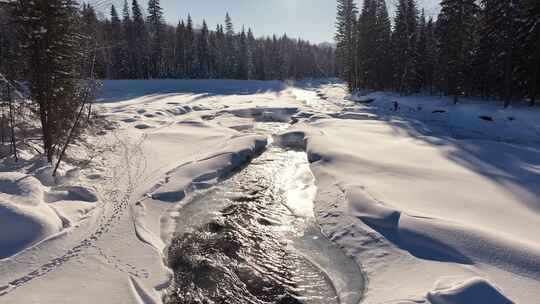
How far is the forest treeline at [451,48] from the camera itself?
2817 cm

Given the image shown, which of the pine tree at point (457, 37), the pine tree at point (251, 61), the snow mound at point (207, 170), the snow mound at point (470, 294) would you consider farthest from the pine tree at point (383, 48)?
the snow mound at point (470, 294)

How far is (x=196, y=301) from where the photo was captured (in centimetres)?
710

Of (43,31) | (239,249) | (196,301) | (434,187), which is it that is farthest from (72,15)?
(434,187)

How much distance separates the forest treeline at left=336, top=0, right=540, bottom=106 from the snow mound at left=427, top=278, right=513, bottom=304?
2831 centimetres

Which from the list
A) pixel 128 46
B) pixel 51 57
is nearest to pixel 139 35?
pixel 128 46

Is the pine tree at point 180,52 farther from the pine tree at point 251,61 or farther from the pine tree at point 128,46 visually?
the pine tree at point 251,61

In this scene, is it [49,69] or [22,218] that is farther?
[49,69]

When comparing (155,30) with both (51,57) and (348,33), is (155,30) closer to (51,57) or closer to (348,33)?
(348,33)

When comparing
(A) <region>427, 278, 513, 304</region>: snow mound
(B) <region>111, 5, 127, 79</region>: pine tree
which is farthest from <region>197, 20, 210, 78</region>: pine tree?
(A) <region>427, 278, 513, 304</region>: snow mound

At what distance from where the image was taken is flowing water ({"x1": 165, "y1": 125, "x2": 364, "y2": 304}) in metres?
7.38

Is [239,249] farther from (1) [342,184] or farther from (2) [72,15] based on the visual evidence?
(2) [72,15]

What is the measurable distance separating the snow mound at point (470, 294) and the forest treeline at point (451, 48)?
92.9 feet

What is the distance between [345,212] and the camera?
10469mm

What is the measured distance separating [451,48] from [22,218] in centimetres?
3702
